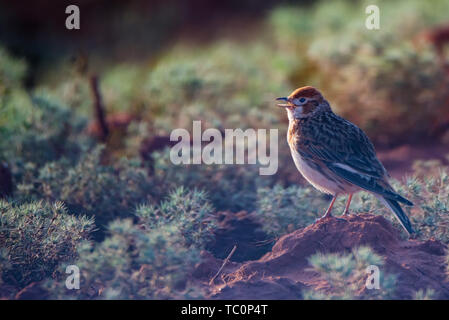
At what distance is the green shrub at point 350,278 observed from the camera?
14.1ft

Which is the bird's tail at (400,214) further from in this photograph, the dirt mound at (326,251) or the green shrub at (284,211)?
the green shrub at (284,211)

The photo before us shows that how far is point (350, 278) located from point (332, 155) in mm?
1582

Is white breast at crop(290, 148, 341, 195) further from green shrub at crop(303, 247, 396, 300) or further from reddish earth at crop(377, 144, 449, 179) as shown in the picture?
reddish earth at crop(377, 144, 449, 179)

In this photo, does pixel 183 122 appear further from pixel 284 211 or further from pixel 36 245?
pixel 36 245

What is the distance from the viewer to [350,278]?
4.45 m

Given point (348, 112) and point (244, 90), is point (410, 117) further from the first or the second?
point (244, 90)

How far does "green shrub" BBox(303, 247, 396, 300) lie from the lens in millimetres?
4301

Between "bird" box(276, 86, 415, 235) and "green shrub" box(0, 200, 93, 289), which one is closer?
"green shrub" box(0, 200, 93, 289)

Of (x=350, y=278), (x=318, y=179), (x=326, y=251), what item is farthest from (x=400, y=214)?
(x=350, y=278)

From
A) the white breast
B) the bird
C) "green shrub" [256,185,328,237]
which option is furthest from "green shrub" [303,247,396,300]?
"green shrub" [256,185,328,237]

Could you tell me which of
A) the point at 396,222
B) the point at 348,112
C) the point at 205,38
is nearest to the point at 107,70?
the point at 205,38

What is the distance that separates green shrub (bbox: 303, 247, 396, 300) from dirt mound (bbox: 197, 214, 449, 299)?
0.25 meters
